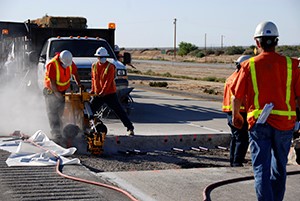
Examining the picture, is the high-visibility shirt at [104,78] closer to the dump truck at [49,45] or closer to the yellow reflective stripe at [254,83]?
the dump truck at [49,45]

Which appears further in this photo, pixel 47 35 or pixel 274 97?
pixel 47 35

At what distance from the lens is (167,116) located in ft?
56.3

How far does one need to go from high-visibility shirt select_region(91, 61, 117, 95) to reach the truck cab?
3.05 meters

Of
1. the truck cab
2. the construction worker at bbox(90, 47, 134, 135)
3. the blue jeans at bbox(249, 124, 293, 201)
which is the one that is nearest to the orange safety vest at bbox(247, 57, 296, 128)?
the blue jeans at bbox(249, 124, 293, 201)

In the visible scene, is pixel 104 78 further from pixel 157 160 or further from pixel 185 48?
pixel 185 48

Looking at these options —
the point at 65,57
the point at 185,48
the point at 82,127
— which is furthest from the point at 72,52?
the point at 185,48

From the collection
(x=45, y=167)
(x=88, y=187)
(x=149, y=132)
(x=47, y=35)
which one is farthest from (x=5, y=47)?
(x=88, y=187)

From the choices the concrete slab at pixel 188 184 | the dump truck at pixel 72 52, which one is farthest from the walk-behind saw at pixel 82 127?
the concrete slab at pixel 188 184

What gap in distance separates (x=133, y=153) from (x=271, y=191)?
5490 millimetres

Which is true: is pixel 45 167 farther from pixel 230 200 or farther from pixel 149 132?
pixel 149 132

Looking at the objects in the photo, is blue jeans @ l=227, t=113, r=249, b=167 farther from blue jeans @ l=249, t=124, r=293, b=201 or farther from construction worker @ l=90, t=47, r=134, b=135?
blue jeans @ l=249, t=124, r=293, b=201

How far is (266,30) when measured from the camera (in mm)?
6285

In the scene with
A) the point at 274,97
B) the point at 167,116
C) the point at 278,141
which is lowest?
the point at 167,116

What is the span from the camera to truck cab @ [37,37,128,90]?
15719 millimetres
